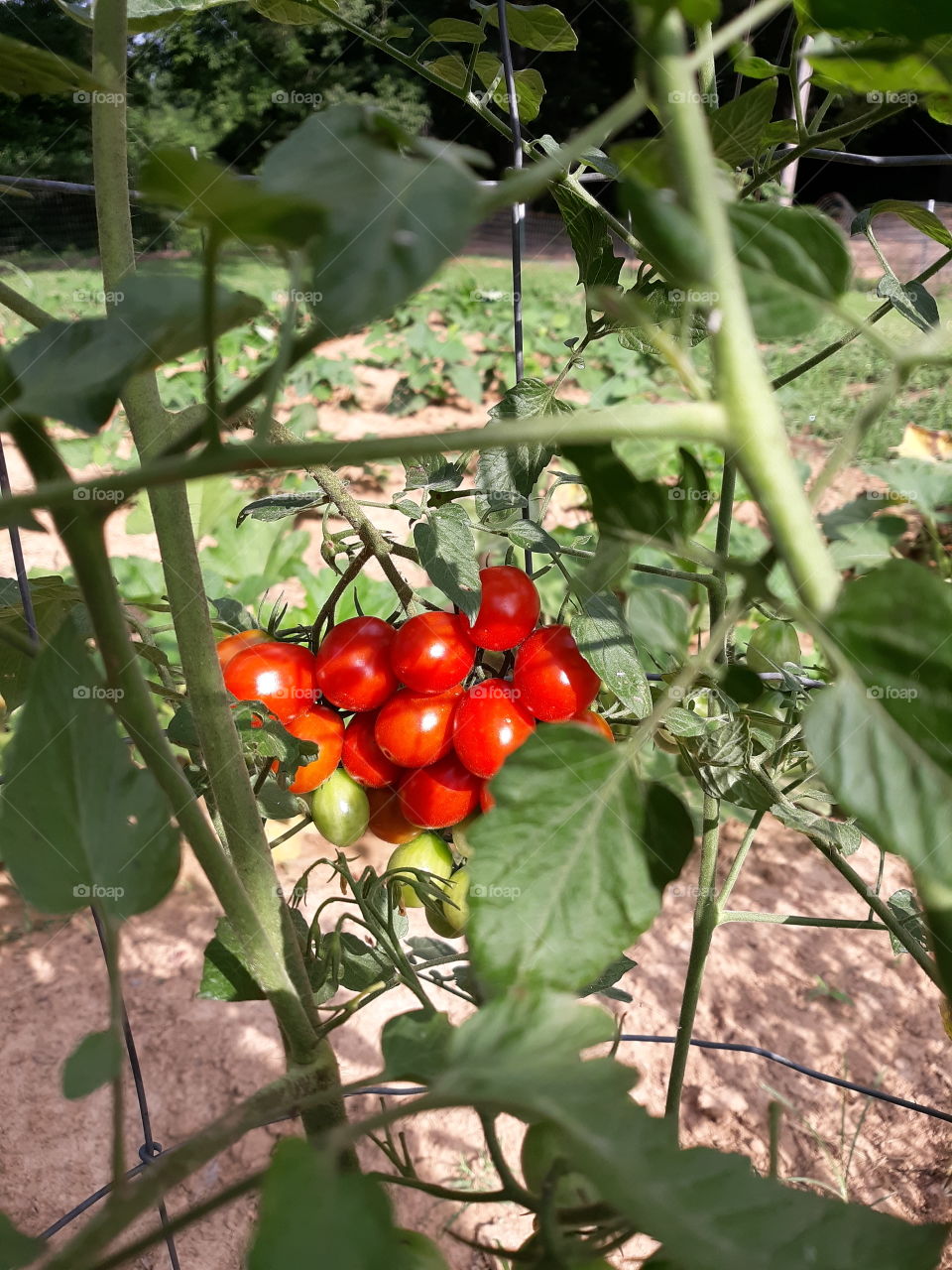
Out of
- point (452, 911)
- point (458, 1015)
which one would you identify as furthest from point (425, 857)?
point (458, 1015)

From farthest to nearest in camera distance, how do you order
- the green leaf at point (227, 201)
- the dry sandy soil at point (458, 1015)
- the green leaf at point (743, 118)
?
the dry sandy soil at point (458, 1015) < the green leaf at point (743, 118) < the green leaf at point (227, 201)

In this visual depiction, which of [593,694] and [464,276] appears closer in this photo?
[593,694]

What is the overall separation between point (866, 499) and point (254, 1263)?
55cm

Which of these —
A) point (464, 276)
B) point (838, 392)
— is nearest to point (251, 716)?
point (838, 392)

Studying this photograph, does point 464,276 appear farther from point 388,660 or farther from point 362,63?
point 388,660

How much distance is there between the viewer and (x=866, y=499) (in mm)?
592

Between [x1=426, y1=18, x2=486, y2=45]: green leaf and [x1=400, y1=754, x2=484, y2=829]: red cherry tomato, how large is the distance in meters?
0.38

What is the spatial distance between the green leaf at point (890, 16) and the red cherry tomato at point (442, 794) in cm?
36

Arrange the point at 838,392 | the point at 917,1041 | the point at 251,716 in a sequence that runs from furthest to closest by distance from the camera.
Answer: the point at 838,392 → the point at 917,1041 → the point at 251,716

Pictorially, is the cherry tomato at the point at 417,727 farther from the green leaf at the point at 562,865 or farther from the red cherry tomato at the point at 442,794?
the green leaf at the point at 562,865

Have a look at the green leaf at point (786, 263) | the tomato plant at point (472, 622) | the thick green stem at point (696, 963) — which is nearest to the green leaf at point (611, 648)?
the tomato plant at point (472, 622)

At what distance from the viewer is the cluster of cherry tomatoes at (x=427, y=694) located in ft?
1.53

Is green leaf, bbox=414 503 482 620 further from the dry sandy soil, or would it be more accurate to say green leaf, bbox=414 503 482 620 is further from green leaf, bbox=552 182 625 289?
the dry sandy soil

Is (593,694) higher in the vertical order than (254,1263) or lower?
lower
